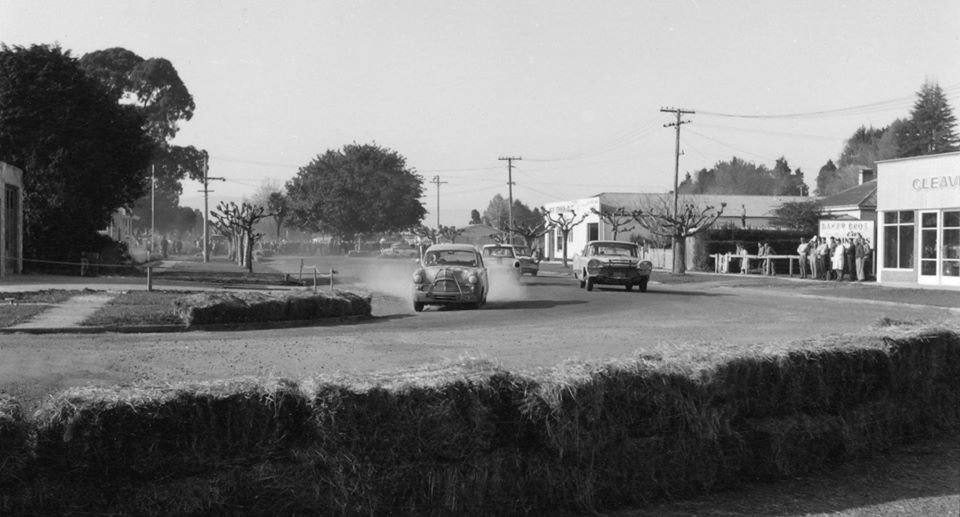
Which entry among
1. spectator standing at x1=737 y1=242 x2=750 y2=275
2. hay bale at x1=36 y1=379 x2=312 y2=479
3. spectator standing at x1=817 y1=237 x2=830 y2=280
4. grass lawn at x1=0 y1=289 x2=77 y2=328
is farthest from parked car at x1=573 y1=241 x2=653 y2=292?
hay bale at x1=36 y1=379 x2=312 y2=479

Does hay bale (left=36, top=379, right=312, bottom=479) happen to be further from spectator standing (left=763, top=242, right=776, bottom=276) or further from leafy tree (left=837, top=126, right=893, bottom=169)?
leafy tree (left=837, top=126, right=893, bottom=169)

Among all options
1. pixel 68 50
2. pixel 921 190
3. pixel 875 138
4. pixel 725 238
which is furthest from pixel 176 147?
pixel 875 138

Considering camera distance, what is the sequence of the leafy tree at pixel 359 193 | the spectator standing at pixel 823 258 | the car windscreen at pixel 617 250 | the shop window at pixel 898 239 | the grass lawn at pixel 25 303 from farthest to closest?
the leafy tree at pixel 359 193 < the spectator standing at pixel 823 258 < the shop window at pixel 898 239 < the car windscreen at pixel 617 250 < the grass lawn at pixel 25 303

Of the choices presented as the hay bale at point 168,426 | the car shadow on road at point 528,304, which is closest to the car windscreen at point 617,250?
the car shadow on road at point 528,304

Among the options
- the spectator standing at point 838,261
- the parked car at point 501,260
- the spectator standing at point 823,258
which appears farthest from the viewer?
the spectator standing at point 823,258

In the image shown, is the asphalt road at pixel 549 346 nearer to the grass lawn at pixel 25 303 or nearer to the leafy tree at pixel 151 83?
the grass lawn at pixel 25 303

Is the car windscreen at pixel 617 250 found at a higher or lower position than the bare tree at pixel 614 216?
lower

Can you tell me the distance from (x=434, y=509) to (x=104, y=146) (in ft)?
135

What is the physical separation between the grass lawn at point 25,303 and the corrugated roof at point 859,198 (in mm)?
43098

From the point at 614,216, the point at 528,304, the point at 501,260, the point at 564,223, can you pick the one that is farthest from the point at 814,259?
the point at 614,216

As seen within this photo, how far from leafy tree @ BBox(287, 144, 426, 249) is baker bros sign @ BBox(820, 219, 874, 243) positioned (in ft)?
233

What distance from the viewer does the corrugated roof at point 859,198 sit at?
179 ft

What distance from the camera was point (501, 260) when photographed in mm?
40000

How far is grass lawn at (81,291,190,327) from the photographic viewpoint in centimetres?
1858
